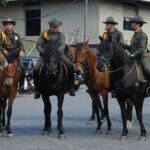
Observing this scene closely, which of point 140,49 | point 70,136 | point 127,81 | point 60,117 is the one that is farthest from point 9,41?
point 140,49

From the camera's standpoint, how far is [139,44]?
45.8ft

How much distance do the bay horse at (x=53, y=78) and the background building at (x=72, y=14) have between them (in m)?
33.0

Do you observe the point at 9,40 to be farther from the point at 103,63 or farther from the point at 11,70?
the point at 103,63

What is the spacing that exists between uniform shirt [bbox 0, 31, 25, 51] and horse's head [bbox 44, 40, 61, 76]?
95 centimetres

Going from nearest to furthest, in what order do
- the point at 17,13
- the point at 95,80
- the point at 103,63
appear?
the point at 103,63 → the point at 95,80 → the point at 17,13

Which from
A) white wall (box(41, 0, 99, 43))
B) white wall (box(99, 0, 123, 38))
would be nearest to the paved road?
white wall (box(41, 0, 99, 43))

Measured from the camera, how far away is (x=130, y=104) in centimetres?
1609

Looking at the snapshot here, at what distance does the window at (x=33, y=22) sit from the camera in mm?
51438

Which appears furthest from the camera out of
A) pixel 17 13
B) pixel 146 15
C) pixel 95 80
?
pixel 146 15

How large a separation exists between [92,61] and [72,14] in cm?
3478

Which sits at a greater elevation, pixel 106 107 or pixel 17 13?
pixel 17 13

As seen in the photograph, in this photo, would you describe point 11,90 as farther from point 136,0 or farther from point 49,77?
point 136,0

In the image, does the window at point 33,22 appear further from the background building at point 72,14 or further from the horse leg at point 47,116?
the horse leg at point 47,116

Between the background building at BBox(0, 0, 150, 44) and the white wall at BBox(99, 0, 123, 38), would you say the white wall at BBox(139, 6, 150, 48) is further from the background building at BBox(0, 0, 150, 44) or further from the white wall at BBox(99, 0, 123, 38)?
the white wall at BBox(99, 0, 123, 38)
